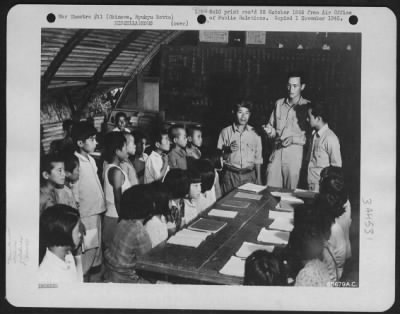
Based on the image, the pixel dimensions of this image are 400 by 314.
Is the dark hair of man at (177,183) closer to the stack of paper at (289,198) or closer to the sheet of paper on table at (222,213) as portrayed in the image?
the sheet of paper on table at (222,213)

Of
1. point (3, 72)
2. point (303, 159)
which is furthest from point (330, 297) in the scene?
point (3, 72)

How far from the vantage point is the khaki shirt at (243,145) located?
3.18 feet

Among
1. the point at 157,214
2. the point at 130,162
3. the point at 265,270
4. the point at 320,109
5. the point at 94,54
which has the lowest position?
the point at 265,270

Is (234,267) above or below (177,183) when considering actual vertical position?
below

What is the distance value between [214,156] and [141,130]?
0.51 ft

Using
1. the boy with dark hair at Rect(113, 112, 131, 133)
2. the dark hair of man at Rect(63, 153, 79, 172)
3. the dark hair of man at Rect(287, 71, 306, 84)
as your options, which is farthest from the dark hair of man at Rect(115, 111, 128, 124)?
the dark hair of man at Rect(287, 71, 306, 84)

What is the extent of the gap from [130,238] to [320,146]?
41cm

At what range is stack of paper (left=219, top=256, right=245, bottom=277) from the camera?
895 mm

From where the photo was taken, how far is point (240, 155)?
98 centimetres

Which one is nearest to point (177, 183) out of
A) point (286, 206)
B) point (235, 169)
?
point (235, 169)

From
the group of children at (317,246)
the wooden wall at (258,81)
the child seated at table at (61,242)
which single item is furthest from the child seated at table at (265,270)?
the child seated at table at (61,242)

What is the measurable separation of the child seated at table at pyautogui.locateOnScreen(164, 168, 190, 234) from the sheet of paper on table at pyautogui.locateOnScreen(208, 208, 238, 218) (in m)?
0.06

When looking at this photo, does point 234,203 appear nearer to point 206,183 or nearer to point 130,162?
point 206,183

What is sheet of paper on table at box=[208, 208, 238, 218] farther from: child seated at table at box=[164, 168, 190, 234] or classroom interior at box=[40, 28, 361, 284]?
classroom interior at box=[40, 28, 361, 284]
